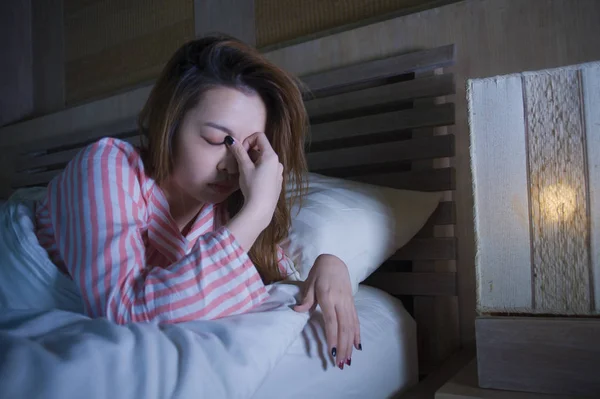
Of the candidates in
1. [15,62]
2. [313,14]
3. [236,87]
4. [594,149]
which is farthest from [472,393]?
[15,62]

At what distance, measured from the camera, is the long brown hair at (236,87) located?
0.93m

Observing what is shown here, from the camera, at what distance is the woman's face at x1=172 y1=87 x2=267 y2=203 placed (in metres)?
0.91

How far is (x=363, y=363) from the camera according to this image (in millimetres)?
899

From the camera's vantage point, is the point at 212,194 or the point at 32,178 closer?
the point at 212,194

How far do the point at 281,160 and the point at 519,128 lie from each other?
0.45 metres

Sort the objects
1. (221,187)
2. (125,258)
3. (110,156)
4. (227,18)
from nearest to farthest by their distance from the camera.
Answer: (125,258)
(110,156)
(221,187)
(227,18)

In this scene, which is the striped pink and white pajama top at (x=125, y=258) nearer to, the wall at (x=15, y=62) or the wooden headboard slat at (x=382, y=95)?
the wooden headboard slat at (x=382, y=95)

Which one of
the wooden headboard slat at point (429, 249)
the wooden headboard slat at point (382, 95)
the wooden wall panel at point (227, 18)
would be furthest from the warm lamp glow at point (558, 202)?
the wooden wall panel at point (227, 18)

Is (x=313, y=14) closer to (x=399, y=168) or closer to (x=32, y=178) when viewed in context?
(x=399, y=168)

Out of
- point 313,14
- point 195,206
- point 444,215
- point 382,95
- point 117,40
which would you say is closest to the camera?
point 195,206

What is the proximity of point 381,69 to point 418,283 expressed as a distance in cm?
59

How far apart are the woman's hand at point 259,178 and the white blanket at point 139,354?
0.15m

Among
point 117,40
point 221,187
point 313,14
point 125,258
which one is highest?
point 117,40

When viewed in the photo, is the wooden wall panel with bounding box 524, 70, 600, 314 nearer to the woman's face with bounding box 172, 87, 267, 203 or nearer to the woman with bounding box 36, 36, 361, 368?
the woman with bounding box 36, 36, 361, 368
